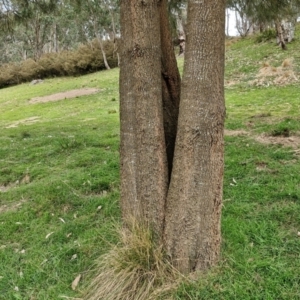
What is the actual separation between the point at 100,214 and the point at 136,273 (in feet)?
4.42

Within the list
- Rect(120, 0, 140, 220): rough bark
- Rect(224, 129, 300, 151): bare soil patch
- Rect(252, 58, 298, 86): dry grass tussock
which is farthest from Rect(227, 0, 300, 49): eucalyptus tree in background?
Rect(252, 58, 298, 86): dry grass tussock

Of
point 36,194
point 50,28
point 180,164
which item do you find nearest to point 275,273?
point 180,164

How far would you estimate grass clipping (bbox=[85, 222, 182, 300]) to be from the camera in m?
2.26

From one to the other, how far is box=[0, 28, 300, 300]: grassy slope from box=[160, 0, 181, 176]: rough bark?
0.88m

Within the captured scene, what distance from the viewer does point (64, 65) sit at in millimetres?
24656

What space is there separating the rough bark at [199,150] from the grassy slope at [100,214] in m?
0.24

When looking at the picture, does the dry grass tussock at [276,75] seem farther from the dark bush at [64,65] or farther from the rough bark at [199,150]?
the dark bush at [64,65]

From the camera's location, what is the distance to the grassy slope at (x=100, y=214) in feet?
7.99

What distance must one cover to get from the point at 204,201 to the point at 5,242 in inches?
80.8

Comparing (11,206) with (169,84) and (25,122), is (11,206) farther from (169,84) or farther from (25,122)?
(25,122)

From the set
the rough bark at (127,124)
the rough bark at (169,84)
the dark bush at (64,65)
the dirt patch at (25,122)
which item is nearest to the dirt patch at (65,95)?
the dirt patch at (25,122)

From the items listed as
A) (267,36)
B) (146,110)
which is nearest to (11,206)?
(146,110)

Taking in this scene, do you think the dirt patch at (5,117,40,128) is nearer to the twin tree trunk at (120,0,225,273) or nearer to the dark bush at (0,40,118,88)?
the twin tree trunk at (120,0,225,273)

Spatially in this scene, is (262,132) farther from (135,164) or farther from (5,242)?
(5,242)
